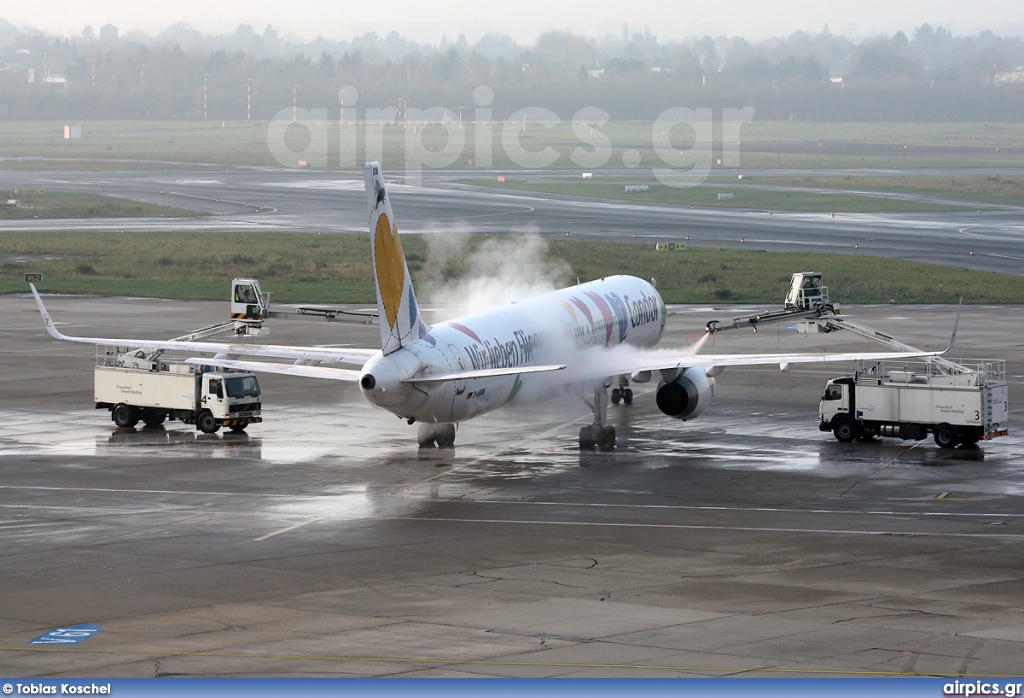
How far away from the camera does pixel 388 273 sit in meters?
41.5

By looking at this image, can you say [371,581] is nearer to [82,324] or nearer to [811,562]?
[811,562]

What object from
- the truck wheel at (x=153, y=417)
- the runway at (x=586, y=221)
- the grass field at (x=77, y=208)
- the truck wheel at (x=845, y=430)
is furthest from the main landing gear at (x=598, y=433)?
the grass field at (x=77, y=208)

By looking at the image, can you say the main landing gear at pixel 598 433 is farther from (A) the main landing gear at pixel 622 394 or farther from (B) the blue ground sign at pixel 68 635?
(B) the blue ground sign at pixel 68 635

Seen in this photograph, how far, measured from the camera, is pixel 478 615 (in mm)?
28188

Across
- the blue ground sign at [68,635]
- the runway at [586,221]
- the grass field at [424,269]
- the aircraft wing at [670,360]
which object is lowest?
the blue ground sign at [68,635]

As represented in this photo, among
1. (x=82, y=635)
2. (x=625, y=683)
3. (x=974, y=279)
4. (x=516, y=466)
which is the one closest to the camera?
(x=625, y=683)

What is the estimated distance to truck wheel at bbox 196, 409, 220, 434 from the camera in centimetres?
5231

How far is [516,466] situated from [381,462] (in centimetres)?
461

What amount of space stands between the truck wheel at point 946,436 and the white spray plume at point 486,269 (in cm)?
2452

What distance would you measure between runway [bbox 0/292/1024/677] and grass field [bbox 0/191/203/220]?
96.6 metres

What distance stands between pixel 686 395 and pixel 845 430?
19.3ft

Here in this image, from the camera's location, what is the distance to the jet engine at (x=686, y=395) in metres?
51.3

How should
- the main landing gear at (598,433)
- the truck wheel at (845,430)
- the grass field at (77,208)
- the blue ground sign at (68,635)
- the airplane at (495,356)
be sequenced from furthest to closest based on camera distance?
the grass field at (77,208), the truck wheel at (845,430), the main landing gear at (598,433), the airplane at (495,356), the blue ground sign at (68,635)

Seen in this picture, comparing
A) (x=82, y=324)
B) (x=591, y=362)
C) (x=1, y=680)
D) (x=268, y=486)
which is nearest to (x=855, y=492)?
(x=591, y=362)
